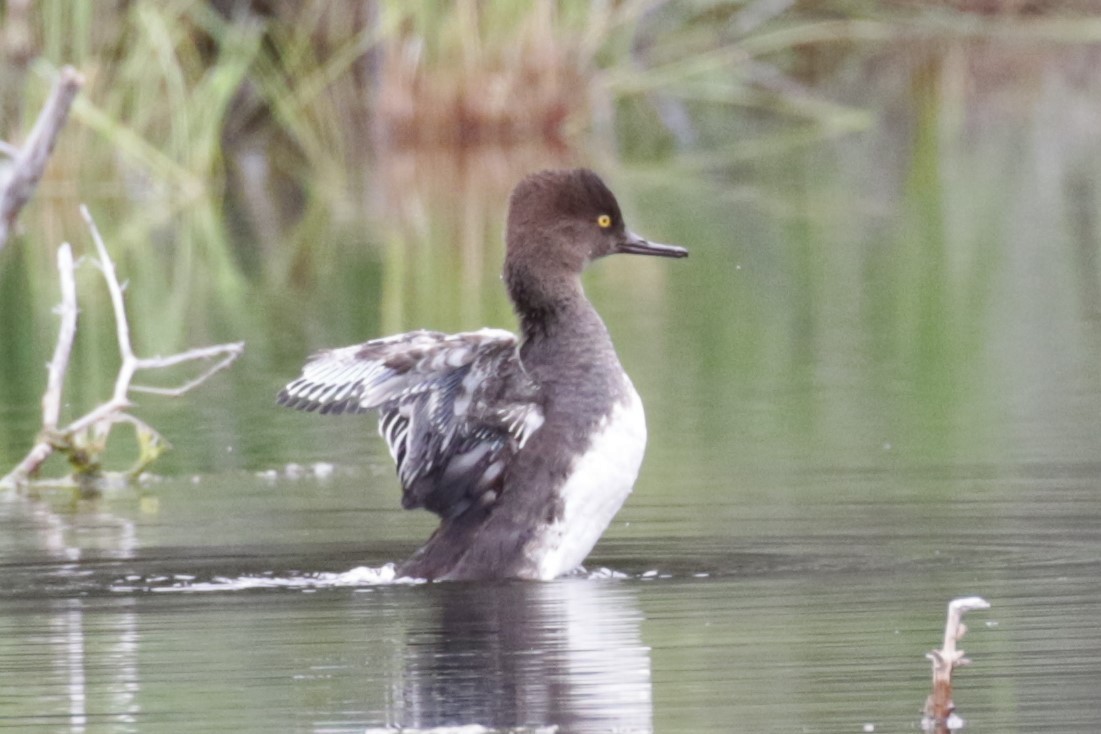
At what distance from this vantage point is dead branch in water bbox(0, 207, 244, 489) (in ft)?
24.5

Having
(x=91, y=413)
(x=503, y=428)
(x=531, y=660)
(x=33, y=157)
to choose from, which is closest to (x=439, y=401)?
(x=503, y=428)

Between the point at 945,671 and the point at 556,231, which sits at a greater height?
the point at 556,231

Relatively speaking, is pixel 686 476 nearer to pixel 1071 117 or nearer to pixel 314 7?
pixel 314 7

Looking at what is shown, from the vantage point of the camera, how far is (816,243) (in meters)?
14.0

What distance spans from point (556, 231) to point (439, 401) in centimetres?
68

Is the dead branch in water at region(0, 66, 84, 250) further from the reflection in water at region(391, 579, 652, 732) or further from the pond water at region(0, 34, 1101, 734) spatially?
the reflection in water at region(391, 579, 652, 732)

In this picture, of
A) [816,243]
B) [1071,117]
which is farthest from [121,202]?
[1071,117]

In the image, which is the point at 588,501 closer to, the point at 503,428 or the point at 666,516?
the point at 503,428

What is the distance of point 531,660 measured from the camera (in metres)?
5.11

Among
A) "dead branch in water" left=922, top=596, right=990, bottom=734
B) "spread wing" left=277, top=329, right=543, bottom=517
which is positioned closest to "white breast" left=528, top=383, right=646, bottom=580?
"spread wing" left=277, top=329, right=543, bottom=517

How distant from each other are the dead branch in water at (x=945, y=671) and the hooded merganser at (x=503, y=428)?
6.35 feet

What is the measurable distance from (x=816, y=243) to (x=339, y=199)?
16.2ft

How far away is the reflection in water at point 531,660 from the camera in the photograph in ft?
15.1

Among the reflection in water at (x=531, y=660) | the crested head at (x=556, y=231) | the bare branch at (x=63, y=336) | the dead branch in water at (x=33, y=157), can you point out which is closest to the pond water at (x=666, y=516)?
the reflection in water at (x=531, y=660)
